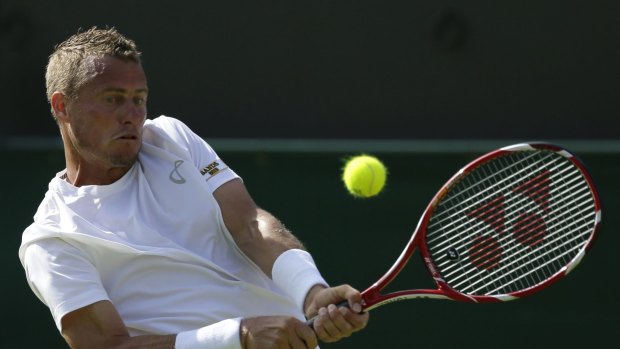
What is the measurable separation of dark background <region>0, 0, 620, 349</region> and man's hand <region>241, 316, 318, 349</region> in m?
2.23

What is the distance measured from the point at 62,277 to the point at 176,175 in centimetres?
45

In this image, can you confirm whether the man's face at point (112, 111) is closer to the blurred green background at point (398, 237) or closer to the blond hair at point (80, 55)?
the blond hair at point (80, 55)

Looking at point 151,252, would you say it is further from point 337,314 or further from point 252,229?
point 337,314

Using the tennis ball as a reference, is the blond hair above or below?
above

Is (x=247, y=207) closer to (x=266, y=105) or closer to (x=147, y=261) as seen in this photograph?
(x=147, y=261)

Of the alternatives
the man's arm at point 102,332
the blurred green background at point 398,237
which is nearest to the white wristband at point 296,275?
the man's arm at point 102,332

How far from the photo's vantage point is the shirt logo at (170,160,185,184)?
136 inches

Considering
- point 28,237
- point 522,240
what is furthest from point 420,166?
point 28,237

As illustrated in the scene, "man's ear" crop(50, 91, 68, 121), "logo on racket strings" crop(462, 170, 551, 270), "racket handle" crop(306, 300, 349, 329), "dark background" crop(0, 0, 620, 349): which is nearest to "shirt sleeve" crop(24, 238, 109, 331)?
"man's ear" crop(50, 91, 68, 121)

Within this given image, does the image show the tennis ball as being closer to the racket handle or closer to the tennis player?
the tennis player

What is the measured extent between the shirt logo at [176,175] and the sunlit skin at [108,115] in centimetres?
11

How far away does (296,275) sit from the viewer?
10.6 ft

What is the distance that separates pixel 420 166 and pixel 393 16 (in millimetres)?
656

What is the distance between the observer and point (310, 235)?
213 inches
